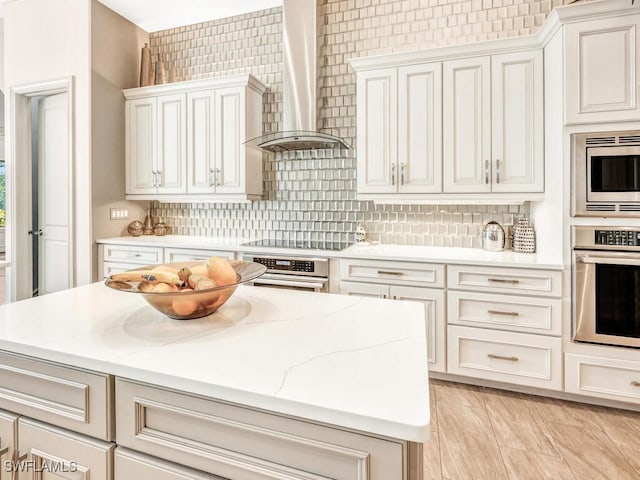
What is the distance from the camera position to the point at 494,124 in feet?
9.14

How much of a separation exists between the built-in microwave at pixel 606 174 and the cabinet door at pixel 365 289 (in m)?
1.34

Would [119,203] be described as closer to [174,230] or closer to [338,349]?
[174,230]

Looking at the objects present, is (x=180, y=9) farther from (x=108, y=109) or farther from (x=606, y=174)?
(x=606, y=174)

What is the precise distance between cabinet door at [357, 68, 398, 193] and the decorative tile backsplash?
15.0 inches

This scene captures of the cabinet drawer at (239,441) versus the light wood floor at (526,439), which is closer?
the cabinet drawer at (239,441)

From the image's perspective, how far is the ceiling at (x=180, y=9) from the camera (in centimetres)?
370

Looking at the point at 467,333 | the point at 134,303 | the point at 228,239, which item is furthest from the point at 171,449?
the point at 228,239

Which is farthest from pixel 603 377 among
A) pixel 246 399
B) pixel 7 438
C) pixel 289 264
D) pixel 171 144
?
pixel 171 144

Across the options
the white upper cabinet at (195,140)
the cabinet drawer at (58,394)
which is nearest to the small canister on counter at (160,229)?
the white upper cabinet at (195,140)

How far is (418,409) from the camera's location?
2.17 feet

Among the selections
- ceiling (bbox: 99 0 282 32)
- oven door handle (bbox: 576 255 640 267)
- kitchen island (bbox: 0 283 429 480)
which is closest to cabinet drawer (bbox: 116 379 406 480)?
kitchen island (bbox: 0 283 429 480)

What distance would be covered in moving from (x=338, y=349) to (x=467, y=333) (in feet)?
6.65

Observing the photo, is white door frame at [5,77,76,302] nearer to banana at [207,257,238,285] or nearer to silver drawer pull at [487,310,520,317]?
banana at [207,257,238,285]

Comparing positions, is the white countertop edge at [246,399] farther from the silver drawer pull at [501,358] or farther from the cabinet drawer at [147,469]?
the silver drawer pull at [501,358]
